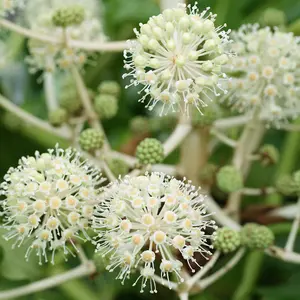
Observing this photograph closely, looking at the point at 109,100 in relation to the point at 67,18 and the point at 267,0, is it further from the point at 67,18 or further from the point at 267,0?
the point at 267,0

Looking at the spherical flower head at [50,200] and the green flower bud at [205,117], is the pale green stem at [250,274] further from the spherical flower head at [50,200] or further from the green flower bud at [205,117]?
the spherical flower head at [50,200]

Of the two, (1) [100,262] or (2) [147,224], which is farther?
(1) [100,262]

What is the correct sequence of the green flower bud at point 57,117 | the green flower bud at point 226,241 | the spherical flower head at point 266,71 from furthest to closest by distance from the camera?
the green flower bud at point 57,117 < the spherical flower head at point 266,71 < the green flower bud at point 226,241

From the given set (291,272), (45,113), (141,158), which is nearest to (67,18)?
(141,158)

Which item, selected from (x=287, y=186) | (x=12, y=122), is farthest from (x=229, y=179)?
(x=12, y=122)

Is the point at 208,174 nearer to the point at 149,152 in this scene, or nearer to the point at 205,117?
the point at 205,117

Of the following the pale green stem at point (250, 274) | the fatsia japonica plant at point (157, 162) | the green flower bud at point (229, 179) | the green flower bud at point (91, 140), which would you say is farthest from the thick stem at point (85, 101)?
the pale green stem at point (250, 274)

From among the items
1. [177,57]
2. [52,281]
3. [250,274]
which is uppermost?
[177,57]
